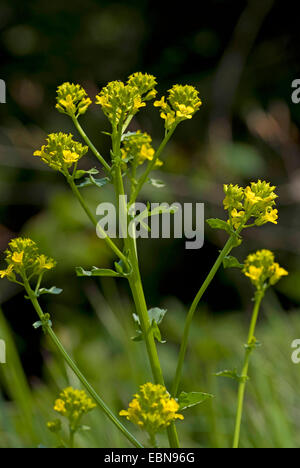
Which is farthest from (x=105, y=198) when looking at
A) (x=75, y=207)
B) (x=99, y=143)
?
(x=99, y=143)

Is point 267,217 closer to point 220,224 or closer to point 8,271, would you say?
point 220,224

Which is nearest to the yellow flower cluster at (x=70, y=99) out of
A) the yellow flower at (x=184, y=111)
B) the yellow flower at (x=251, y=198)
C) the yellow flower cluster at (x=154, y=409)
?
the yellow flower at (x=184, y=111)

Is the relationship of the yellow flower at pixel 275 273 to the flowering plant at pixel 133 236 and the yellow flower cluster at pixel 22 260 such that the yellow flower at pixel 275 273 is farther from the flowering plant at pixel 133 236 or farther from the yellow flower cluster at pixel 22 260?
the yellow flower cluster at pixel 22 260

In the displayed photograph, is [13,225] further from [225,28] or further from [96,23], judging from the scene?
[225,28]

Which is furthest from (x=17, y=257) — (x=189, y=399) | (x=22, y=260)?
(x=189, y=399)

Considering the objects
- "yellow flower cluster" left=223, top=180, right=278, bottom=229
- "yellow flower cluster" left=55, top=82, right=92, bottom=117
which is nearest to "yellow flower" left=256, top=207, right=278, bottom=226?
"yellow flower cluster" left=223, top=180, right=278, bottom=229

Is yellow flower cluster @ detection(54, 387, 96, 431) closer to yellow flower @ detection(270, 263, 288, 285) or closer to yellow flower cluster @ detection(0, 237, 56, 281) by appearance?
yellow flower cluster @ detection(0, 237, 56, 281)
